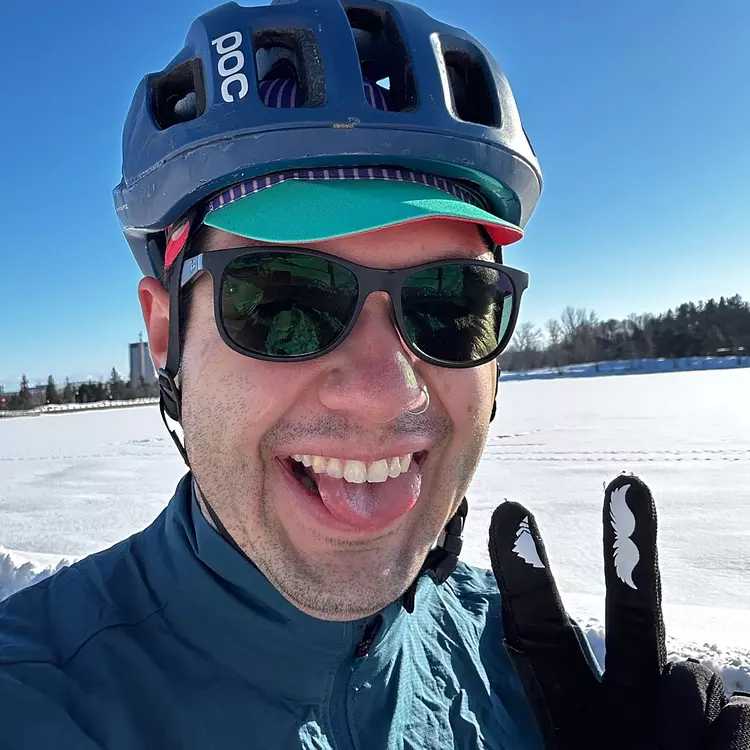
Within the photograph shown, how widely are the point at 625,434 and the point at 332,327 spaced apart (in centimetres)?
982

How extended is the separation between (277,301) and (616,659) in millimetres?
1295

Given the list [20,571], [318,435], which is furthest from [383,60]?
[20,571]

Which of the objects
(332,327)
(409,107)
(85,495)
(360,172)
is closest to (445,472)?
(332,327)

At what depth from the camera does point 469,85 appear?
1.68m

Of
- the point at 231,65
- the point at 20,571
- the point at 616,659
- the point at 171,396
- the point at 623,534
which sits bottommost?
the point at 20,571

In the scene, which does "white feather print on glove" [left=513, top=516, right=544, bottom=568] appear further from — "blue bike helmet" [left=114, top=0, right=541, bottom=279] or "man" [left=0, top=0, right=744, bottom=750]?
"blue bike helmet" [left=114, top=0, right=541, bottom=279]

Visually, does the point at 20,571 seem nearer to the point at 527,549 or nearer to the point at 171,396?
the point at 171,396

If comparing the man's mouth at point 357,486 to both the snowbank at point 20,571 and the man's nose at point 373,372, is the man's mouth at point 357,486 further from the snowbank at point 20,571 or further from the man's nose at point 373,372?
the snowbank at point 20,571

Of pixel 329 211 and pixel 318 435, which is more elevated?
pixel 329 211

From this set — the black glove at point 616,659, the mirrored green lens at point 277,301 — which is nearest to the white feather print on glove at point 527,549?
the black glove at point 616,659

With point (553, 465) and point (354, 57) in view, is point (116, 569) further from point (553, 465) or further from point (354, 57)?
point (553, 465)

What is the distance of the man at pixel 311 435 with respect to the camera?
1169 millimetres

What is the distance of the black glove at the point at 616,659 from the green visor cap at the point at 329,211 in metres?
0.88

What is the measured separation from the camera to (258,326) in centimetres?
121
